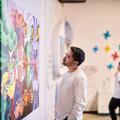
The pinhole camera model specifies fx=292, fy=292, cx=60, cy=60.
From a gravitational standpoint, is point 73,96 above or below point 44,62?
below

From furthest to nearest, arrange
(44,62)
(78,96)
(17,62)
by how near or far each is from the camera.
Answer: (44,62)
(78,96)
(17,62)

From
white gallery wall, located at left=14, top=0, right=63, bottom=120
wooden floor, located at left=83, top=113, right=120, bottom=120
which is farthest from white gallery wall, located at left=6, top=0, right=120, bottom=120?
white gallery wall, located at left=14, top=0, right=63, bottom=120

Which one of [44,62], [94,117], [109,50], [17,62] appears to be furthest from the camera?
[109,50]

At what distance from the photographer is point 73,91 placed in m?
3.04

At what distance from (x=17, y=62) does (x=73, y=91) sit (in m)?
0.92

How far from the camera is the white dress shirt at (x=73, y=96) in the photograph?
2.95 m

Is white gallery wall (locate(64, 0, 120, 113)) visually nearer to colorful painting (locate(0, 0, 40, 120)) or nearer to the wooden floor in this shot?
the wooden floor

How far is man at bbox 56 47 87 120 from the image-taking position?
295 centimetres

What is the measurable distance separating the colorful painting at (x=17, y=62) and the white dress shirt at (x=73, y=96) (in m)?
0.30

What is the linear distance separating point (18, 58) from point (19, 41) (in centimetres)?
14

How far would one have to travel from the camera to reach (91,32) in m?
7.21

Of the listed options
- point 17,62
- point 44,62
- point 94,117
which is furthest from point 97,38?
point 17,62

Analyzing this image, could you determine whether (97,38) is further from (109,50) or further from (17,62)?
(17,62)

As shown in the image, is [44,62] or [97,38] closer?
[44,62]
